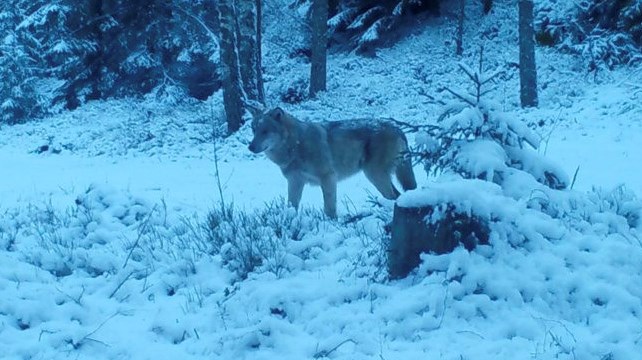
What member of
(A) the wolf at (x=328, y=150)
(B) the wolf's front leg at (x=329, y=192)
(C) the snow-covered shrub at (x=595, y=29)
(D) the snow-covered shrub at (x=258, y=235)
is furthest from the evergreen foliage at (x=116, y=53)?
(D) the snow-covered shrub at (x=258, y=235)

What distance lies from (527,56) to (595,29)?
12.8ft

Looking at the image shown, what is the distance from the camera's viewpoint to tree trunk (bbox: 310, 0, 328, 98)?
69.3ft

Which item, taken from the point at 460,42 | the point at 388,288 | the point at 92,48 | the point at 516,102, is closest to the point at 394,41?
the point at 460,42

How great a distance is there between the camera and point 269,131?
343 inches

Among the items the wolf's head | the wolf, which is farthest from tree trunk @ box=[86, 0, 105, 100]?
the wolf's head

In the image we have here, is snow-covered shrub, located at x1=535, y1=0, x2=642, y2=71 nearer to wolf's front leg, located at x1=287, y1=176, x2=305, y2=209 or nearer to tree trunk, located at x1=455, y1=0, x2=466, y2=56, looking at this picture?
tree trunk, located at x1=455, y1=0, x2=466, y2=56

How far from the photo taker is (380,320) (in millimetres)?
4570

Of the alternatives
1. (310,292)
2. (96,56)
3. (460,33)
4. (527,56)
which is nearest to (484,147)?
(310,292)

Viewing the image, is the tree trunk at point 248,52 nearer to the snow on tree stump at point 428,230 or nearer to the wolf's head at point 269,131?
the wolf's head at point 269,131

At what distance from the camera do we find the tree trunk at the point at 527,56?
16312mm

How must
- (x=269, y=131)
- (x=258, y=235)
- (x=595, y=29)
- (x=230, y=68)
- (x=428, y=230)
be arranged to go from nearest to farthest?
1. (x=428, y=230)
2. (x=258, y=235)
3. (x=269, y=131)
4. (x=230, y=68)
5. (x=595, y=29)

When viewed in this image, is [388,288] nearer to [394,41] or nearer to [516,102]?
[516,102]

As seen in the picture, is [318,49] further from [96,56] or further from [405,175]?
[405,175]

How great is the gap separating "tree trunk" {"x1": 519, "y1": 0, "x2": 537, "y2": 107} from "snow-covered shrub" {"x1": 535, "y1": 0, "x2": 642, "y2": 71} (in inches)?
96.6
